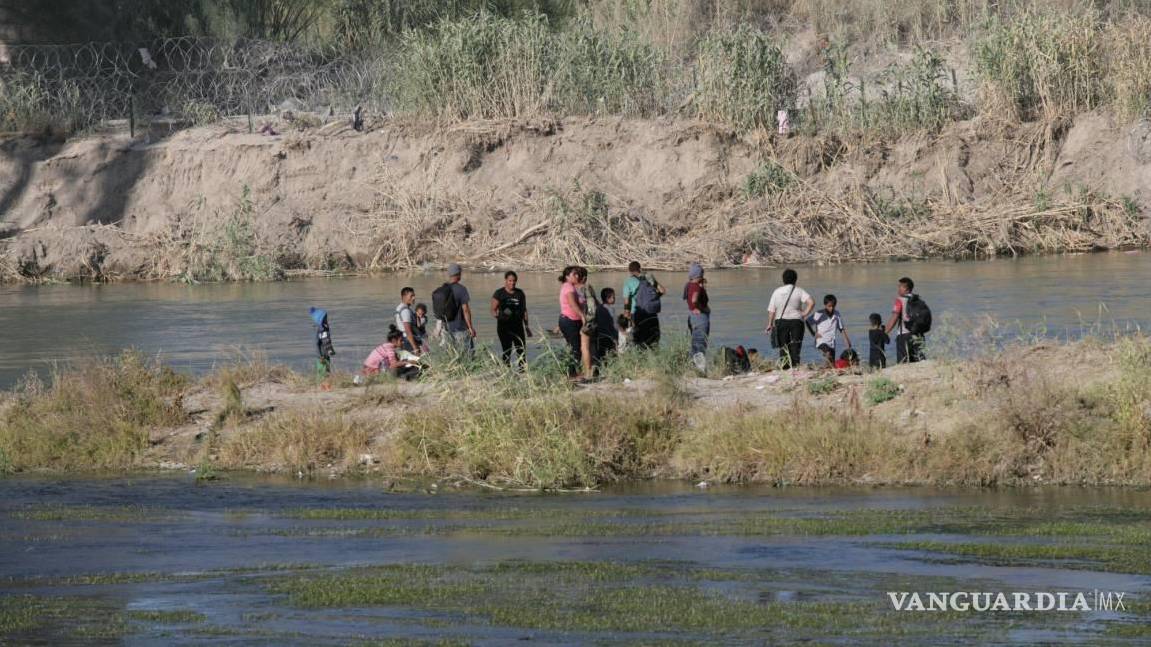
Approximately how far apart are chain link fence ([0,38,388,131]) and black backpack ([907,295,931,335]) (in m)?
28.1

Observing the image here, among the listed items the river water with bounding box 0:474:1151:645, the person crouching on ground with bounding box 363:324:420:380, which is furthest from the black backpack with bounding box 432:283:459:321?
the river water with bounding box 0:474:1151:645

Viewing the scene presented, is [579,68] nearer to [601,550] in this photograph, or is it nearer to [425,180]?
[425,180]

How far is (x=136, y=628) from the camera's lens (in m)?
9.95

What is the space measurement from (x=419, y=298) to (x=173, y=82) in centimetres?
1769

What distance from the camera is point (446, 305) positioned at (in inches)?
705

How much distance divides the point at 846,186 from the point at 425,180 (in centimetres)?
975

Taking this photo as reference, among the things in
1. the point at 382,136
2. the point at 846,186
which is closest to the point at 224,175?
the point at 382,136

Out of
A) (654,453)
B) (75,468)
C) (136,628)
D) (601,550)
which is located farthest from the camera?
(75,468)

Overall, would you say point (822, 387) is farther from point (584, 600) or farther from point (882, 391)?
A: point (584, 600)

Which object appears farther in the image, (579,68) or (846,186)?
(579,68)

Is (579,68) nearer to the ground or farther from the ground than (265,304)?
farther from the ground

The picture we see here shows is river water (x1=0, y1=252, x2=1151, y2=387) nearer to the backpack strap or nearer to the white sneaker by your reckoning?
the white sneaker

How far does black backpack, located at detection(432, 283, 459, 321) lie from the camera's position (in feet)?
58.7

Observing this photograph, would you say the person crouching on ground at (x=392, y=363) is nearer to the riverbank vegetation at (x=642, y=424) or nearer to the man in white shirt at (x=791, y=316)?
the riverbank vegetation at (x=642, y=424)
